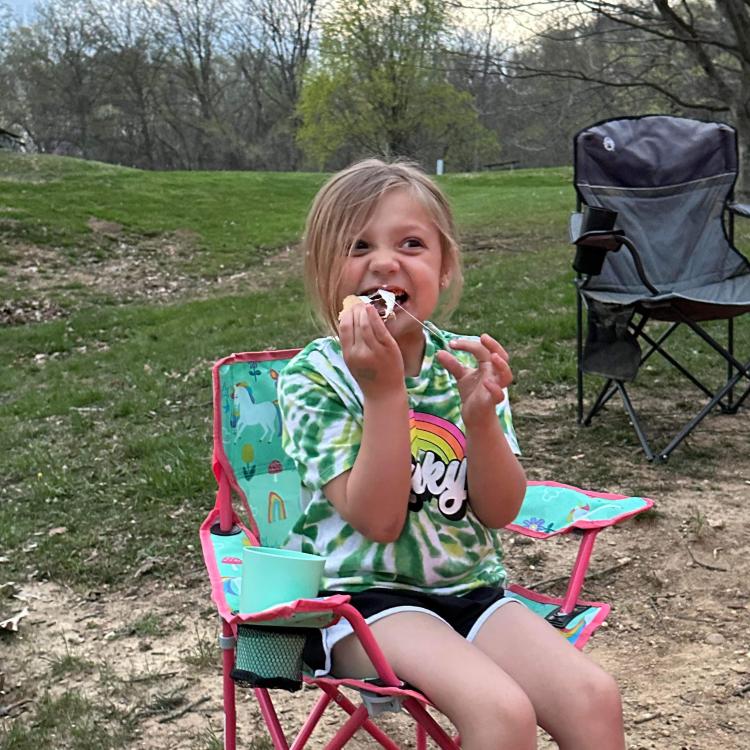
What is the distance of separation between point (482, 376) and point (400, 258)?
0.95ft

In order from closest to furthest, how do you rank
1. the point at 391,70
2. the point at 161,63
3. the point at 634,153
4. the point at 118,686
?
the point at 118,686 < the point at 634,153 < the point at 391,70 < the point at 161,63

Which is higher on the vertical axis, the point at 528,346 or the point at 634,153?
the point at 634,153

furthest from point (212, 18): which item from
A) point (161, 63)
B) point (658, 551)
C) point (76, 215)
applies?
point (658, 551)

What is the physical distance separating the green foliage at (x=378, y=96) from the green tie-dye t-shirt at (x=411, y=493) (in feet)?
85.6

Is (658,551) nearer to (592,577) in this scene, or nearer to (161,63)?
(592,577)

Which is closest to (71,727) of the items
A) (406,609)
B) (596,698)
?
(406,609)

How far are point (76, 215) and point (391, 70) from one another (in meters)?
17.4

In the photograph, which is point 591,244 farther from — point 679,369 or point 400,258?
point 400,258

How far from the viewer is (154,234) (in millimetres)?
13688

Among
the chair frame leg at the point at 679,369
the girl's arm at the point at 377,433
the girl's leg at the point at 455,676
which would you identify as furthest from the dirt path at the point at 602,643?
the girl's arm at the point at 377,433

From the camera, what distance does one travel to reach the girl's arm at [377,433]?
1.38 m

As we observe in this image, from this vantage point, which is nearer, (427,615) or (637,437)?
(427,615)

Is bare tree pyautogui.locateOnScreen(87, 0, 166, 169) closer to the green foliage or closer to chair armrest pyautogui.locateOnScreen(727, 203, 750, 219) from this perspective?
the green foliage

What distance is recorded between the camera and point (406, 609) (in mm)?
1472
